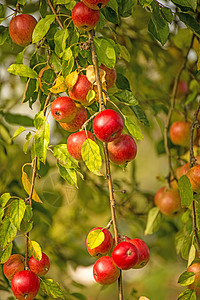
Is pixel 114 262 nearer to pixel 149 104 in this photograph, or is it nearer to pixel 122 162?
pixel 122 162

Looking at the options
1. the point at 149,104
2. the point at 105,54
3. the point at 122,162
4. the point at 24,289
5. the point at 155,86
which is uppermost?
the point at 105,54

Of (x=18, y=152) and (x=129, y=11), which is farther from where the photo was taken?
(x=18, y=152)

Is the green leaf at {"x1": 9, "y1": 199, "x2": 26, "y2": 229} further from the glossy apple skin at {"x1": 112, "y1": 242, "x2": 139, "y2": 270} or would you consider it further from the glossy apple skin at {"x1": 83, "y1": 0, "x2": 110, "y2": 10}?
the glossy apple skin at {"x1": 83, "y1": 0, "x2": 110, "y2": 10}

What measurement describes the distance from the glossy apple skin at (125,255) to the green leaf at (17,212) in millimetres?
158

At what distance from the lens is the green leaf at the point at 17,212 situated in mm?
629

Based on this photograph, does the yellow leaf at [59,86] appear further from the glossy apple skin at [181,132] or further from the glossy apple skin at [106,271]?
the glossy apple skin at [181,132]

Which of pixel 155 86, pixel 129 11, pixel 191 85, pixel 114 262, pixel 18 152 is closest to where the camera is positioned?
pixel 114 262

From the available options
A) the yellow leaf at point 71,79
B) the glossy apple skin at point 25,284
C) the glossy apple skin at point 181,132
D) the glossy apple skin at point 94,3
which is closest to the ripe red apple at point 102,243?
the glossy apple skin at point 25,284

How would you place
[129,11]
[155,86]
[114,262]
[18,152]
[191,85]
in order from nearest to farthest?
[114,262]
[129,11]
[191,85]
[18,152]
[155,86]

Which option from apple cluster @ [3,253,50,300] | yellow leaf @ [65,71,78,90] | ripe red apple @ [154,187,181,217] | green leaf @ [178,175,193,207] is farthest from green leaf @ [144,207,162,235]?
yellow leaf @ [65,71,78,90]

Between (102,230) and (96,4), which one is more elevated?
(96,4)

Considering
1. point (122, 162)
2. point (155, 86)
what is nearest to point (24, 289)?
point (122, 162)

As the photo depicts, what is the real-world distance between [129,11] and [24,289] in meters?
0.48

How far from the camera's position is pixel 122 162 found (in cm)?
62
